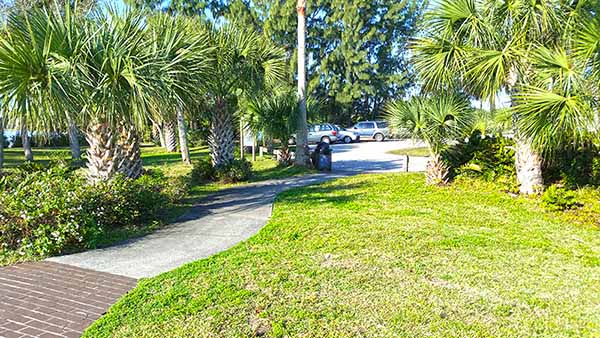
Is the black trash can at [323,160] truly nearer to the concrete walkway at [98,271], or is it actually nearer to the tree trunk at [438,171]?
the tree trunk at [438,171]

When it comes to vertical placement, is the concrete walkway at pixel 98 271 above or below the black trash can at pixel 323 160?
below

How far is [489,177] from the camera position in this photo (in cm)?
914

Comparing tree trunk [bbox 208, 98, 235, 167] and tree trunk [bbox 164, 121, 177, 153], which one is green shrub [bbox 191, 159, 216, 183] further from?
tree trunk [bbox 164, 121, 177, 153]

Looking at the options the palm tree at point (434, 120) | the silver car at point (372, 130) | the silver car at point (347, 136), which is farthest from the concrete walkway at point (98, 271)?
the silver car at point (372, 130)

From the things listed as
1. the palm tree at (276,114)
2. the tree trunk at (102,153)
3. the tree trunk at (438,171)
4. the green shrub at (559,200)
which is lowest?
the green shrub at (559,200)

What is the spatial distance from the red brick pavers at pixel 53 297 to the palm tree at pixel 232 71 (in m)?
6.26

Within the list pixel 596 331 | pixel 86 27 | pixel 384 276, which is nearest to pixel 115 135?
pixel 86 27

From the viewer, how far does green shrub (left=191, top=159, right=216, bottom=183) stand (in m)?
11.0

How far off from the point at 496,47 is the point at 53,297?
808 centimetres

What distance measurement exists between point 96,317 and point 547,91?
23.3ft

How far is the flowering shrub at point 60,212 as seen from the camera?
5.04 m

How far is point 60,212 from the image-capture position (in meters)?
5.14

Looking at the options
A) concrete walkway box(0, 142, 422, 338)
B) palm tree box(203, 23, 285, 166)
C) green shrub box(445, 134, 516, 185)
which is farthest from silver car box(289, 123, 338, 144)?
concrete walkway box(0, 142, 422, 338)

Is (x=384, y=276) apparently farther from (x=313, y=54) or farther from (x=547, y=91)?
(x=313, y=54)
